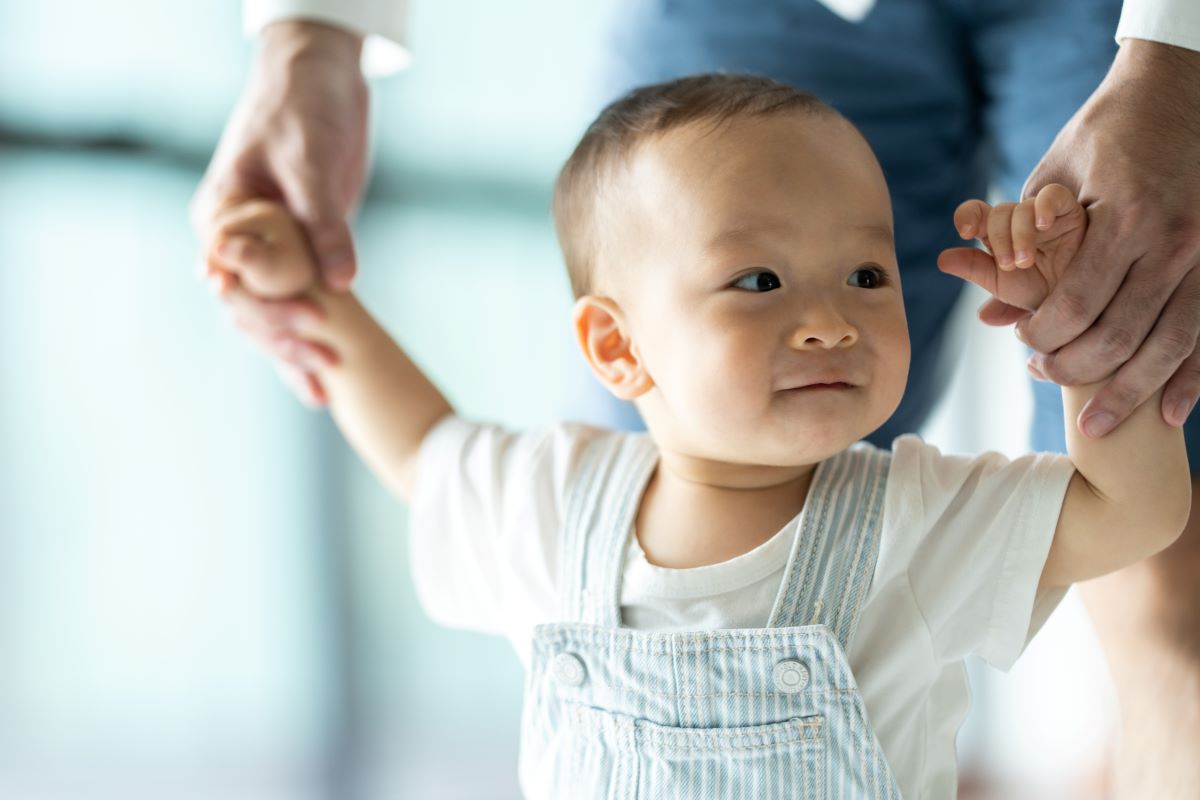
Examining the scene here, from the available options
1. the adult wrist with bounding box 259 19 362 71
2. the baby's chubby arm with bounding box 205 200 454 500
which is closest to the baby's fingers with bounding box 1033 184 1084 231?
the baby's chubby arm with bounding box 205 200 454 500

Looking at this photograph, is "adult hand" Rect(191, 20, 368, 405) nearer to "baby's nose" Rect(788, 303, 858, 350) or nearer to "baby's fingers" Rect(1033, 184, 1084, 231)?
"baby's nose" Rect(788, 303, 858, 350)

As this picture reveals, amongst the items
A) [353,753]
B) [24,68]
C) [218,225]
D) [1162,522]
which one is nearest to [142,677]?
[353,753]

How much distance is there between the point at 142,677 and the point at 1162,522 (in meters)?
1.85

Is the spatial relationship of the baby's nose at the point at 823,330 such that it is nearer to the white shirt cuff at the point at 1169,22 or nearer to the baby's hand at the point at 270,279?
the white shirt cuff at the point at 1169,22

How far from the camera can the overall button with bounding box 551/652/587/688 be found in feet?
3.14

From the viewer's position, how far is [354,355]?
122 cm

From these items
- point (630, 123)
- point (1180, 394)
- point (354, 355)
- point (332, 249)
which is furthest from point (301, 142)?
point (1180, 394)

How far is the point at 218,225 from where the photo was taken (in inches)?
46.9

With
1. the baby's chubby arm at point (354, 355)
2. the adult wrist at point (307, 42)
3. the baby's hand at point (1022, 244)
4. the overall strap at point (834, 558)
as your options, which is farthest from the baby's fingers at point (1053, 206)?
the adult wrist at point (307, 42)

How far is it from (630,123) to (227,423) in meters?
1.44

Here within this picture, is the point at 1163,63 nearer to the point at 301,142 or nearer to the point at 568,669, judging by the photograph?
the point at 568,669

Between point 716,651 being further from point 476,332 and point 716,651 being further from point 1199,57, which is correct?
point 476,332

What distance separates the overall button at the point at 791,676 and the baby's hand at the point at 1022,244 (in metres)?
0.29

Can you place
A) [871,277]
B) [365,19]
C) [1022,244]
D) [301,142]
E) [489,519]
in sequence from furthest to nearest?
[365,19] < [301,142] < [489,519] < [871,277] < [1022,244]
